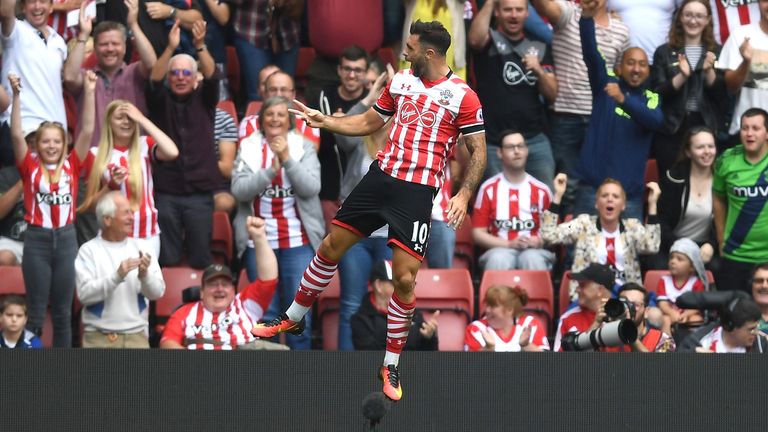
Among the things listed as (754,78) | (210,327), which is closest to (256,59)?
(210,327)

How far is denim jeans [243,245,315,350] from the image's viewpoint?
10.4 m

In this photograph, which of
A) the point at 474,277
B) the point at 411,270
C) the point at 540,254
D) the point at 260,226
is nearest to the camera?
the point at 411,270

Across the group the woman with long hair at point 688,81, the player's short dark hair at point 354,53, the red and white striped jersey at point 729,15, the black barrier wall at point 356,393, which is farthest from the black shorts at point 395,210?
the red and white striped jersey at point 729,15

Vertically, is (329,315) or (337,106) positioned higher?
(337,106)

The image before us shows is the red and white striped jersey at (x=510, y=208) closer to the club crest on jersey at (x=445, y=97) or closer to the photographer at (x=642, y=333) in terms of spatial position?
the photographer at (x=642, y=333)

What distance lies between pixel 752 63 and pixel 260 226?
4.12 m

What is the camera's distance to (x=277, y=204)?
10.6 metres

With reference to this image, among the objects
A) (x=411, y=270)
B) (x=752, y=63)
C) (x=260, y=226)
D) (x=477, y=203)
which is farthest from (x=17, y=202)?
(x=752, y=63)

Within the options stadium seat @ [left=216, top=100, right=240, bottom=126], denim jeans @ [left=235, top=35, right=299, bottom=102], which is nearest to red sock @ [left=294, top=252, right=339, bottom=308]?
stadium seat @ [left=216, top=100, right=240, bottom=126]

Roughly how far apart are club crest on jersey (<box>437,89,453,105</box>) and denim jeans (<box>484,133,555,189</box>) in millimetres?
3555

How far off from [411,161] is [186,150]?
3.62 meters

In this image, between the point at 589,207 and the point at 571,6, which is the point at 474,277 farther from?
the point at 571,6

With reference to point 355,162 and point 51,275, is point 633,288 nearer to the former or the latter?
point 355,162

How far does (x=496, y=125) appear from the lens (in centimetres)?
1163
